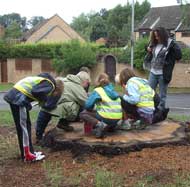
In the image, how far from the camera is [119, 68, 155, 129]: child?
21.7 feet

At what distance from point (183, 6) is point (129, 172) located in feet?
85.4

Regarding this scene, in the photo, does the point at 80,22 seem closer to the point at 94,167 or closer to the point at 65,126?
the point at 65,126

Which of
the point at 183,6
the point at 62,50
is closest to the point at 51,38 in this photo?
the point at 62,50

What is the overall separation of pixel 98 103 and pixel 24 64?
29800 mm

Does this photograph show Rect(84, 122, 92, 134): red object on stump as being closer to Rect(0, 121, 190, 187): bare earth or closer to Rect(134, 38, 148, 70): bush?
Rect(0, 121, 190, 187): bare earth

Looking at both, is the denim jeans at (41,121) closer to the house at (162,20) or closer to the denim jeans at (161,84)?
the denim jeans at (161,84)

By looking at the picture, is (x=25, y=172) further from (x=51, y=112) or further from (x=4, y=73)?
(x=4, y=73)

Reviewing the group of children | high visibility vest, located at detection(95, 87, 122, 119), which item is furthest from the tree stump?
high visibility vest, located at detection(95, 87, 122, 119)

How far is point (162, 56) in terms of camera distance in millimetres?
7859

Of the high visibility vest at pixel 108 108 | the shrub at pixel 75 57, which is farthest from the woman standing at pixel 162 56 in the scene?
the shrub at pixel 75 57

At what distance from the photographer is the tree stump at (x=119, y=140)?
5895mm

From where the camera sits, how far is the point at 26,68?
35625mm

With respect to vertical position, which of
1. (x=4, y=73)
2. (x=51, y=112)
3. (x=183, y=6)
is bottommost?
(x=4, y=73)

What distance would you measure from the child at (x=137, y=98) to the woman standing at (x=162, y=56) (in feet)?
3.17
